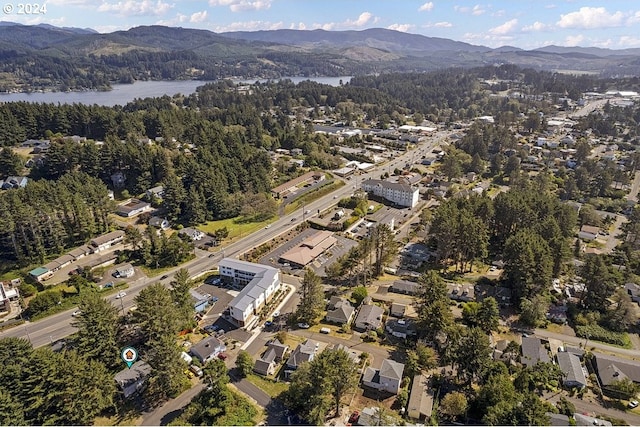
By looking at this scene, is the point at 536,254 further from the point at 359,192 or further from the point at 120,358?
the point at 120,358

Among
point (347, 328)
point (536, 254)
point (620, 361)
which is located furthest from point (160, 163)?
point (620, 361)

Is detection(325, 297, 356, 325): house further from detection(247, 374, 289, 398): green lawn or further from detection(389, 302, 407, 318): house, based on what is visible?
detection(247, 374, 289, 398): green lawn

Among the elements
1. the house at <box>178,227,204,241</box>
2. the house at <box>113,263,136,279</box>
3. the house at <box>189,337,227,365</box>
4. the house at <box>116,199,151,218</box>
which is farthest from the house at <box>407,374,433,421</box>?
the house at <box>116,199,151,218</box>

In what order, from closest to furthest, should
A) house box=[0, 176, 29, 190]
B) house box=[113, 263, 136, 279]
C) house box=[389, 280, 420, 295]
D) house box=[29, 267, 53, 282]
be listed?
house box=[29, 267, 53, 282] < house box=[389, 280, 420, 295] < house box=[113, 263, 136, 279] < house box=[0, 176, 29, 190]

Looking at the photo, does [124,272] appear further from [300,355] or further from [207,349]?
[300,355]

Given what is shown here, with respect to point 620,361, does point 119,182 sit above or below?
above

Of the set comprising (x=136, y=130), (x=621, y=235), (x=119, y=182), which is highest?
(x=136, y=130)

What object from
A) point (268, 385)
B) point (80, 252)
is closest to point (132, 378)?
point (268, 385)
